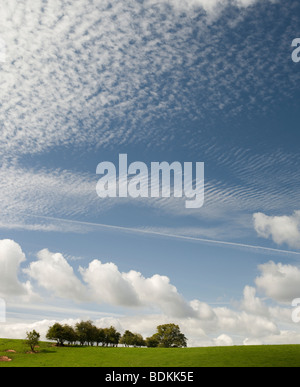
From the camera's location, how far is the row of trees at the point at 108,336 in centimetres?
10544

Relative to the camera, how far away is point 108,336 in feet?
451

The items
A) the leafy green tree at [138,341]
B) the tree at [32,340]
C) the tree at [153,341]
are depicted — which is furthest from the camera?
the leafy green tree at [138,341]

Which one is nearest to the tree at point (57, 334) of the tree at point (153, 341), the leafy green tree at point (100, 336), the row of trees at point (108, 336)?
the row of trees at point (108, 336)

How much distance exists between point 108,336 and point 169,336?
24609mm

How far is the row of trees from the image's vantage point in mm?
105438

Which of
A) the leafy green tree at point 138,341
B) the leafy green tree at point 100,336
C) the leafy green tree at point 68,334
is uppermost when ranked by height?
the leafy green tree at point 68,334

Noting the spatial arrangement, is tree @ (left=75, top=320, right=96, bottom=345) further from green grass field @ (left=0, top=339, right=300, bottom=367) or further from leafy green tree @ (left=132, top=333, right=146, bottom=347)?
green grass field @ (left=0, top=339, right=300, bottom=367)

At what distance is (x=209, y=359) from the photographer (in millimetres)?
62125

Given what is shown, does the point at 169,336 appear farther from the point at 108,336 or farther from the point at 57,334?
the point at 57,334

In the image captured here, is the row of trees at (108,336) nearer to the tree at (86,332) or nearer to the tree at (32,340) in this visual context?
the tree at (86,332)

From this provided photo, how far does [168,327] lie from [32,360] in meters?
68.7

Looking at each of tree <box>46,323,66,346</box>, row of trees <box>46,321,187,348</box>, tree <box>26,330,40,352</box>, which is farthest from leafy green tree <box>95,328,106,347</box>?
tree <box>26,330,40,352</box>
